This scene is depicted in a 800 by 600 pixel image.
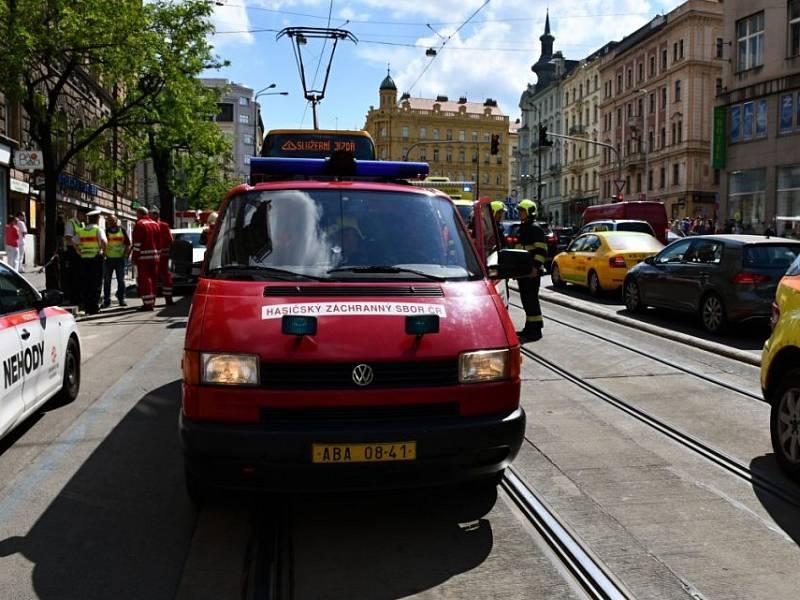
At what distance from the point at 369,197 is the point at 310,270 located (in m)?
0.82

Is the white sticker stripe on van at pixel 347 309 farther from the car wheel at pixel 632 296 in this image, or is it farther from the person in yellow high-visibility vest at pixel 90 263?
the person in yellow high-visibility vest at pixel 90 263

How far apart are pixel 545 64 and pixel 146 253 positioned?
94.5 m

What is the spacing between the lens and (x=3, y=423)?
534 centimetres

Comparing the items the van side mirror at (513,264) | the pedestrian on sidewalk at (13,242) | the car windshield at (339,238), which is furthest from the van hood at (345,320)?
the pedestrian on sidewalk at (13,242)

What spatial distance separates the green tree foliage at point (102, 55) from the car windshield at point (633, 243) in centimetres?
1111

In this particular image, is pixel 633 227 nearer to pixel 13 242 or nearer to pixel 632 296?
pixel 632 296

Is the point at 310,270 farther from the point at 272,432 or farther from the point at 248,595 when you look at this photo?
the point at 248,595

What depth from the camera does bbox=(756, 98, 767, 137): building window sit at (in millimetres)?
35562

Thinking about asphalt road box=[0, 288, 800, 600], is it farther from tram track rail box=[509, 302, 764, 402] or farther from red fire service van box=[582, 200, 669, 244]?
red fire service van box=[582, 200, 669, 244]

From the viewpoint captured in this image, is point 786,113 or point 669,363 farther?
point 786,113

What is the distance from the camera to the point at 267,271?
4.54m

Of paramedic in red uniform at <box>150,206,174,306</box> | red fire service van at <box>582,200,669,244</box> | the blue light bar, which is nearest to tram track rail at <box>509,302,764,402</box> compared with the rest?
the blue light bar

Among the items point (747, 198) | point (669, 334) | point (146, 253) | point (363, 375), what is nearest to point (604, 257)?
point (669, 334)

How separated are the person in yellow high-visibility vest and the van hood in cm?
1105
